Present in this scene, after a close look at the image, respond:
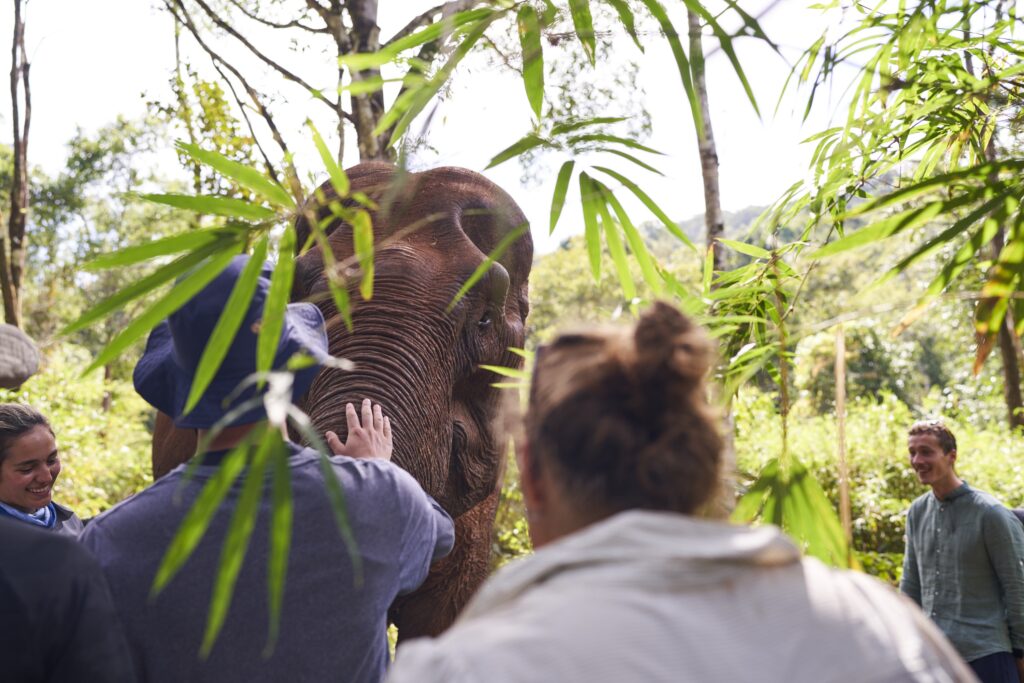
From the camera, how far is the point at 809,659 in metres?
1.11

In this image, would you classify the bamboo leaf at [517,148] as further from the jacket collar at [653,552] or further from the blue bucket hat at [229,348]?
the jacket collar at [653,552]

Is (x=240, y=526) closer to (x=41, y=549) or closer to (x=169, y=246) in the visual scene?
(x=41, y=549)

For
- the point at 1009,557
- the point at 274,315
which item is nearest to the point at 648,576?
the point at 274,315

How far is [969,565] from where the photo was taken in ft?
15.0

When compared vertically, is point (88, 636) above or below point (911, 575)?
above

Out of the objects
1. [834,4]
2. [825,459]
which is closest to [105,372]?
[825,459]

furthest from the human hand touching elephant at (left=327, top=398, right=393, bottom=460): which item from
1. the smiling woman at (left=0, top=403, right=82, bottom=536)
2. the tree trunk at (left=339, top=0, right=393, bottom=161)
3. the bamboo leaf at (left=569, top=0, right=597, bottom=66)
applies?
the tree trunk at (left=339, top=0, right=393, bottom=161)

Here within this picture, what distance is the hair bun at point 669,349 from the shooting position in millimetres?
1262

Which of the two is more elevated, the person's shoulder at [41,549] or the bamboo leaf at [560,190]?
the bamboo leaf at [560,190]

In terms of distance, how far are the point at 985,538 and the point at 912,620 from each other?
3.68 metres

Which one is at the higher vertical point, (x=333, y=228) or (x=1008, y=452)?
(x=333, y=228)

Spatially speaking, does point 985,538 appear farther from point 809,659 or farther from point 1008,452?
point 1008,452

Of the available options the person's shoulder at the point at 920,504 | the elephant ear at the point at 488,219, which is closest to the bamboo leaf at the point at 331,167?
the elephant ear at the point at 488,219

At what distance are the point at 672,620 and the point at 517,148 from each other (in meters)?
1.17
